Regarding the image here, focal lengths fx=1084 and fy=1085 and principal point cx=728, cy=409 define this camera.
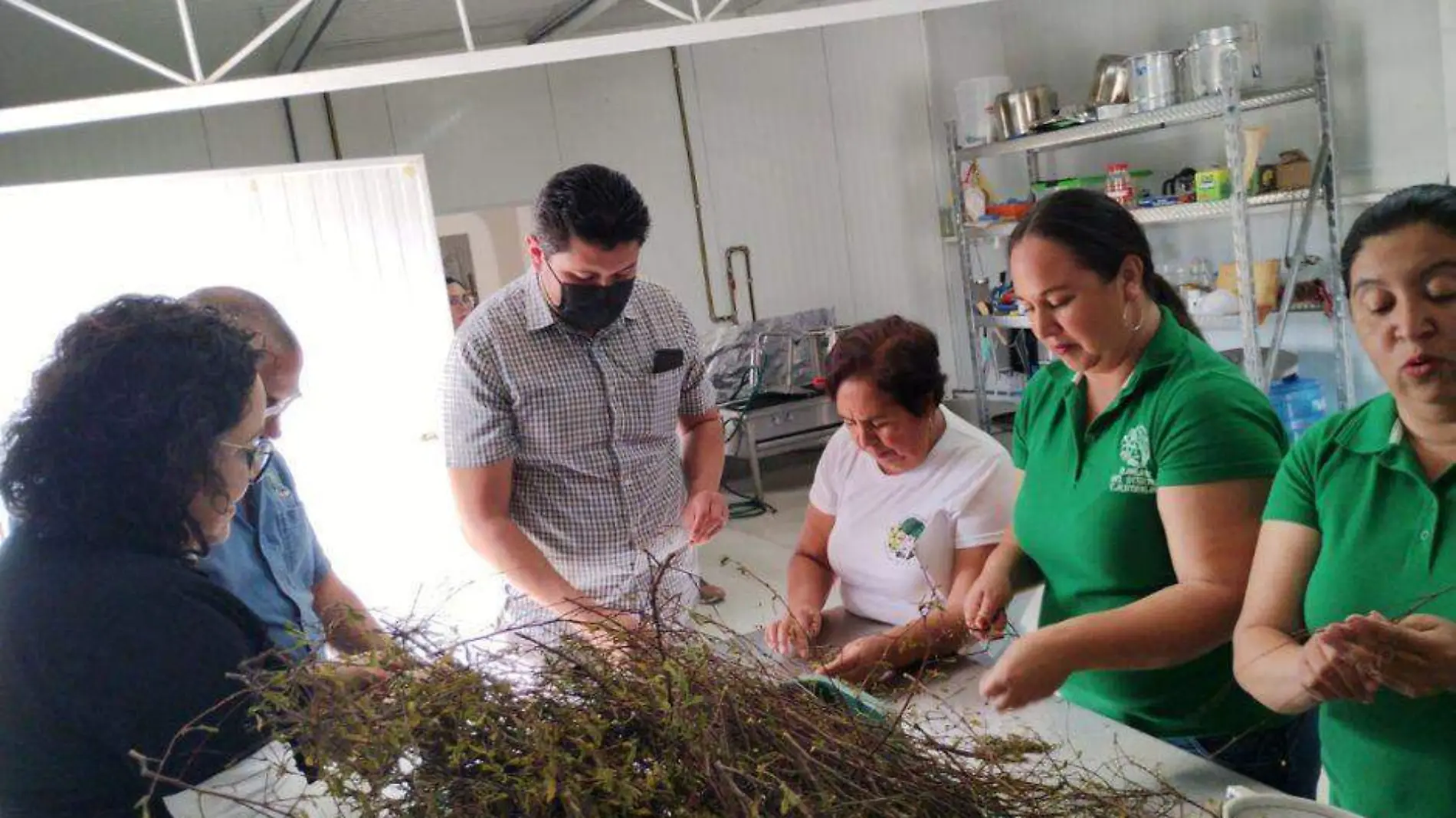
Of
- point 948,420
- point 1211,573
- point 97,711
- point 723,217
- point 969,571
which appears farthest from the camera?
point 723,217

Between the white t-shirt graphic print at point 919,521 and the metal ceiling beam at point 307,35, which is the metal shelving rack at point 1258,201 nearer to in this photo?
the white t-shirt graphic print at point 919,521

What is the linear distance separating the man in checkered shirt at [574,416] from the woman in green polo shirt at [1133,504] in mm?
789

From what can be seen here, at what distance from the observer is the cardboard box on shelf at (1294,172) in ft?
16.8

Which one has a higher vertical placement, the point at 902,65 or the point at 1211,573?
the point at 902,65

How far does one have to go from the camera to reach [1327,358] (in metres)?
5.57

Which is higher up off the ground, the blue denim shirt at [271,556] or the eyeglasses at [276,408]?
the eyeglasses at [276,408]

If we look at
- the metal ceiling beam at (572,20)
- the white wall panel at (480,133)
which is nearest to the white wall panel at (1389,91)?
the metal ceiling beam at (572,20)

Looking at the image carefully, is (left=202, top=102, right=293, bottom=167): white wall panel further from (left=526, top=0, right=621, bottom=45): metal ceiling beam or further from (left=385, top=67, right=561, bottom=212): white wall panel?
(left=526, top=0, right=621, bottom=45): metal ceiling beam

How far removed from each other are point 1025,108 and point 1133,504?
530 centimetres

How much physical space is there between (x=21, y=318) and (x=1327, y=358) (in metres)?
5.77

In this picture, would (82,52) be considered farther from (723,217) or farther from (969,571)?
(969,571)

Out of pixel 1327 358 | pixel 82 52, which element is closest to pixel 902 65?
pixel 1327 358

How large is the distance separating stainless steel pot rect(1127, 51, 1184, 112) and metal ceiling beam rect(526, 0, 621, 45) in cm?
288

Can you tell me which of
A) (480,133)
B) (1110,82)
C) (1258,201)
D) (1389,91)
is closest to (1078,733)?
(1258,201)
